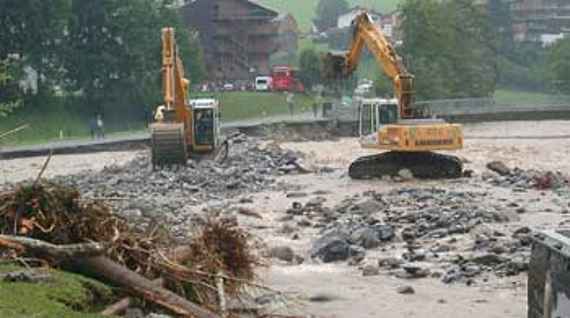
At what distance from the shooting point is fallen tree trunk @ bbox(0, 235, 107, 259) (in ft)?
36.1

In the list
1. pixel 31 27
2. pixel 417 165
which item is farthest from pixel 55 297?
pixel 31 27

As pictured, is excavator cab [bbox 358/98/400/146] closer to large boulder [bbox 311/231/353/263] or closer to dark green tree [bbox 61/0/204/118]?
large boulder [bbox 311/231/353/263]

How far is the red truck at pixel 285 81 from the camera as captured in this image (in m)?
80.4

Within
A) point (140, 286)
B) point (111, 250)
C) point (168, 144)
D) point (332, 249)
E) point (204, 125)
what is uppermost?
point (111, 250)

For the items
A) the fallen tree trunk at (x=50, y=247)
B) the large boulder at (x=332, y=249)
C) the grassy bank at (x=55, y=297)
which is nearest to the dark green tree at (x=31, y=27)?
the large boulder at (x=332, y=249)

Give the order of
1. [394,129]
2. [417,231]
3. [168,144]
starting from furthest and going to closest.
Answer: [168,144]
[394,129]
[417,231]

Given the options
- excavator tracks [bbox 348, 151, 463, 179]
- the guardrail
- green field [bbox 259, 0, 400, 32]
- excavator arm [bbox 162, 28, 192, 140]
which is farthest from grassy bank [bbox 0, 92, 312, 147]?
green field [bbox 259, 0, 400, 32]

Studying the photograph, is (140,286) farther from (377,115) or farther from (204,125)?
(204,125)

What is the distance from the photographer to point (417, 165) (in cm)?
3216

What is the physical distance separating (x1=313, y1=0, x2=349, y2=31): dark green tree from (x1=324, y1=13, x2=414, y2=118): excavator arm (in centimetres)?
10600

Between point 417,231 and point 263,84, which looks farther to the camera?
point 263,84

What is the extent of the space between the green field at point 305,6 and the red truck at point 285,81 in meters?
59.7

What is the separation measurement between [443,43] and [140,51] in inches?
853

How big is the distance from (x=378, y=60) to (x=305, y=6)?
125 meters
